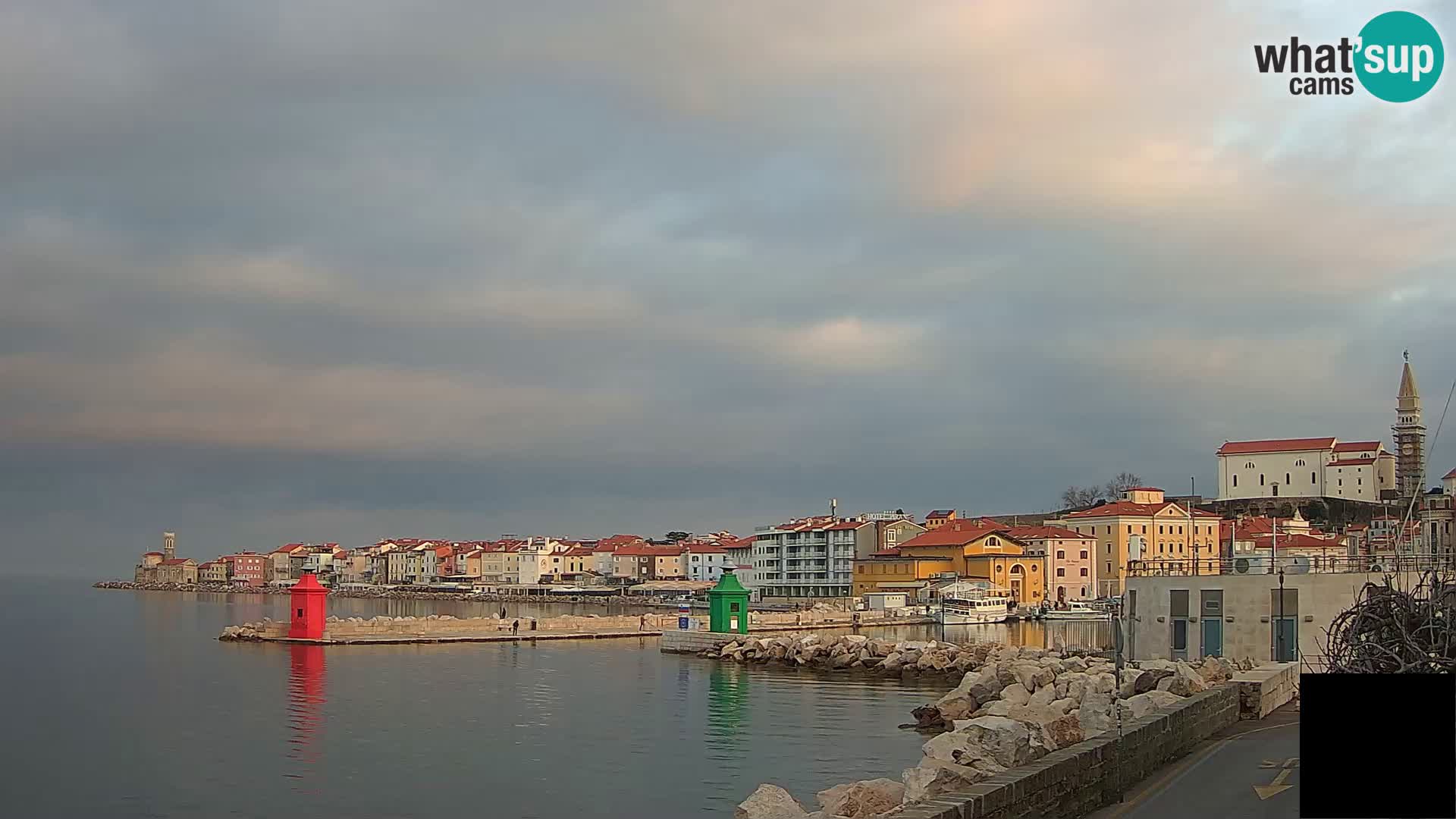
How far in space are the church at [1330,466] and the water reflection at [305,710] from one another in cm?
10765

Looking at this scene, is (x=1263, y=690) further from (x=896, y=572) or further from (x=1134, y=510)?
(x=1134, y=510)

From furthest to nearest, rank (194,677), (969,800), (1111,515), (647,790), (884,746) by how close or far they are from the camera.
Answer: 1. (1111,515)
2. (194,677)
3. (884,746)
4. (647,790)
5. (969,800)

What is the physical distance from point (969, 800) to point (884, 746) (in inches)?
770

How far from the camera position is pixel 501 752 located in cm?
2861

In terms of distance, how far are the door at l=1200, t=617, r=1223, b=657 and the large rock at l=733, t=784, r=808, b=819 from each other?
18.0 m

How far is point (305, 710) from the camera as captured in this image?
3600cm


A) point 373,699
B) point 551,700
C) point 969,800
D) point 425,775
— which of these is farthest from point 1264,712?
point 373,699

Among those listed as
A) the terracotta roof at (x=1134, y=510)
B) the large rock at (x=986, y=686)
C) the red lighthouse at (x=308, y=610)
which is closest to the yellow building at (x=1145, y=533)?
the terracotta roof at (x=1134, y=510)

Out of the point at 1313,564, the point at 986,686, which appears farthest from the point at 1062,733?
the point at 1313,564

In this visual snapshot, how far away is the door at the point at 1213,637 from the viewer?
1243 inches

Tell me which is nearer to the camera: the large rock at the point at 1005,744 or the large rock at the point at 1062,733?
the large rock at the point at 1005,744

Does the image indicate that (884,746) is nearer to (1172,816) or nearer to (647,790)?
(647,790)

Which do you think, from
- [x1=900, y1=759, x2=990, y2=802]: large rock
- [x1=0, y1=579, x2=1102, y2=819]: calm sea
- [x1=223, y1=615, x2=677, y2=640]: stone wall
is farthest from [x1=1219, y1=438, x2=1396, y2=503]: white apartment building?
[x1=900, y1=759, x2=990, y2=802]: large rock

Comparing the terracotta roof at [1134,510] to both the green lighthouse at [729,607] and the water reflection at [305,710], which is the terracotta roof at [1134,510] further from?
the water reflection at [305,710]
